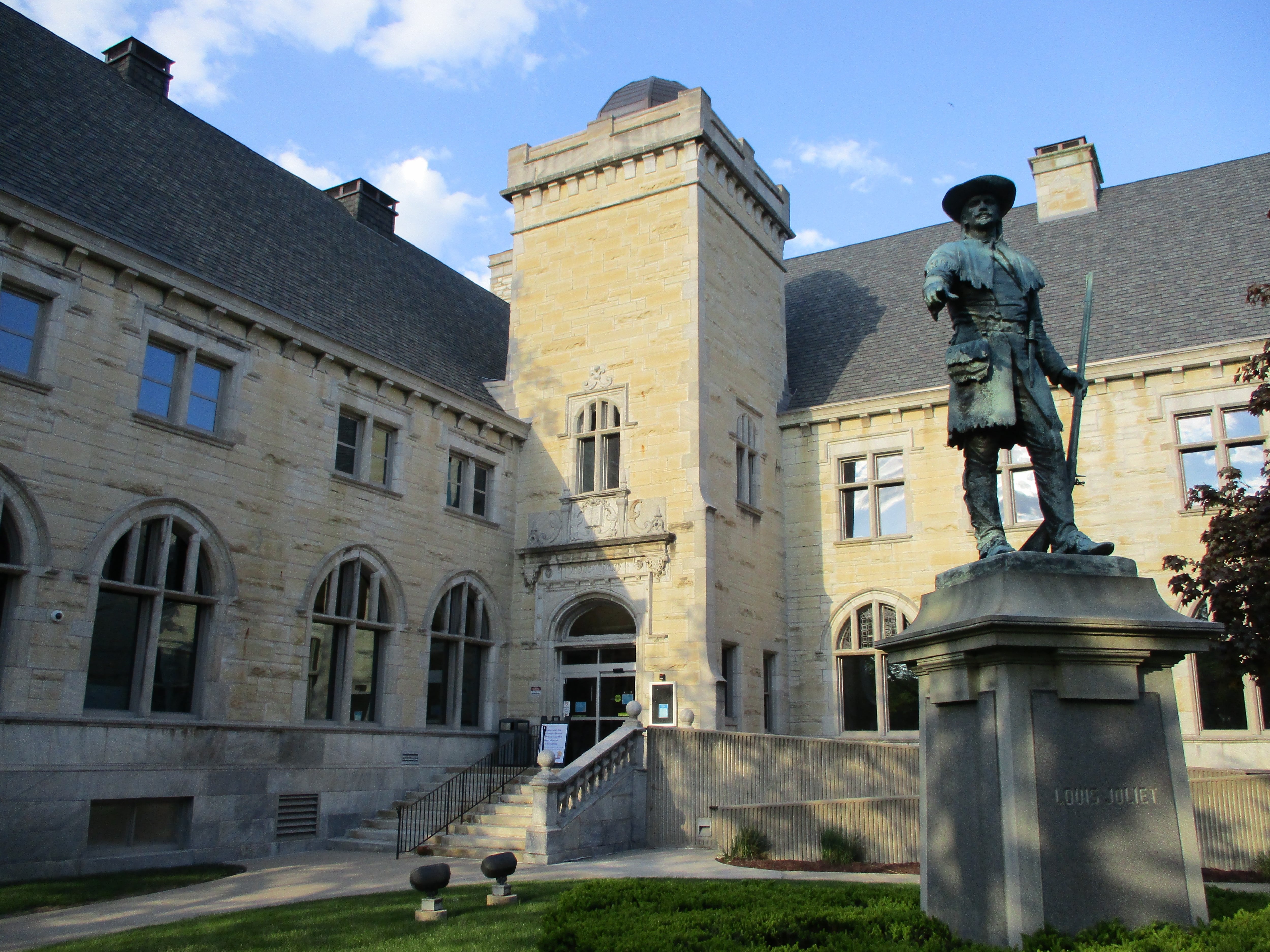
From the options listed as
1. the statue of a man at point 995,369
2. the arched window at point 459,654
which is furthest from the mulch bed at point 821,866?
the arched window at point 459,654

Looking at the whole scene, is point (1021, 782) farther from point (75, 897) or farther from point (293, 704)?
point (293, 704)

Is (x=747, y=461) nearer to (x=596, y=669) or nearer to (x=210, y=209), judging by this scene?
(x=596, y=669)

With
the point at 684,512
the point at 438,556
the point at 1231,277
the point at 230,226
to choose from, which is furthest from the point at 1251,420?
the point at 230,226

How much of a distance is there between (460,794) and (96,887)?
6482 mm

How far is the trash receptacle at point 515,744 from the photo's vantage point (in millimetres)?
20719

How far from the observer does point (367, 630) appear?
19.3 m

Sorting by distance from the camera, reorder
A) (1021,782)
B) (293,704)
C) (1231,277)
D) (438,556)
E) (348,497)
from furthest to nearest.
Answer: (1231,277), (438,556), (348,497), (293,704), (1021,782)

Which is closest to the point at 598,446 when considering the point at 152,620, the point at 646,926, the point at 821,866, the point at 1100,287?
the point at 152,620

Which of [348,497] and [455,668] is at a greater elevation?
[348,497]

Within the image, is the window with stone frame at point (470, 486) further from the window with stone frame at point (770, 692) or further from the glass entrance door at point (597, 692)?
the window with stone frame at point (770, 692)

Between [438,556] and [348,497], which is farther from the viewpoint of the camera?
[438,556]

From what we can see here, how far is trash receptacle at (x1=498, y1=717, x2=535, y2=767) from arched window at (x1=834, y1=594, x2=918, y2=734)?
6.71 metres

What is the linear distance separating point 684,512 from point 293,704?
8.15 m

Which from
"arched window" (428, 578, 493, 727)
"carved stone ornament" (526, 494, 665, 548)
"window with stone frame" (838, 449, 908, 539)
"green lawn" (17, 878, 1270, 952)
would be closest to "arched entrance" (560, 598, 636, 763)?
"carved stone ornament" (526, 494, 665, 548)
